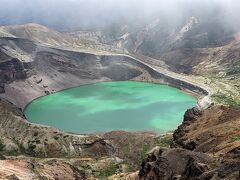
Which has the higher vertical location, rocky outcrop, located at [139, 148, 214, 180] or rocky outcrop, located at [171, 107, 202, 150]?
rocky outcrop, located at [171, 107, 202, 150]

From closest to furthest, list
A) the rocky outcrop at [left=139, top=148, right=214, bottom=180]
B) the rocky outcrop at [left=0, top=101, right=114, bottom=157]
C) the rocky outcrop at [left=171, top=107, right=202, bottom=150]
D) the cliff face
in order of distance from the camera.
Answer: the cliff face
the rocky outcrop at [left=139, top=148, right=214, bottom=180]
the rocky outcrop at [left=171, top=107, right=202, bottom=150]
the rocky outcrop at [left=0, top=101, right=114, bottom=157]

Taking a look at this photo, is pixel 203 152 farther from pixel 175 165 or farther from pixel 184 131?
pixel 184 131

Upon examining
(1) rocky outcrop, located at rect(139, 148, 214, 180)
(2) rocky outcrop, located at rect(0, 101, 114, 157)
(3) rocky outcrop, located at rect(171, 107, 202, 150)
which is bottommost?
(1) rocky outcrop, located at rect(139, 148, 214, 180)

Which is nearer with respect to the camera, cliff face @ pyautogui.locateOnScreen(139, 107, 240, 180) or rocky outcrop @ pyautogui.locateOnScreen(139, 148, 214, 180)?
cliff face @ pyautogui.locateOnScreen(139, 107, 240, 180)

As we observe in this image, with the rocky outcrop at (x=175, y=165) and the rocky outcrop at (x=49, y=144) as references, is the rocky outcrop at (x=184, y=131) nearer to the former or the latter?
the rocky outcrop at (x=175, y=165)

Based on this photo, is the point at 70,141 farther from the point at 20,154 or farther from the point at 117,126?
the point at 117,126

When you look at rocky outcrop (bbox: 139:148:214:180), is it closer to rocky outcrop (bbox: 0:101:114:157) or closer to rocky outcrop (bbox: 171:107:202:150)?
rocky outcrop (bbox: 171:107:202:150)

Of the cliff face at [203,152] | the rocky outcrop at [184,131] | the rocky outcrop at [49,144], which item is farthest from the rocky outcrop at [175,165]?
the rocky outcrop at [49,144]

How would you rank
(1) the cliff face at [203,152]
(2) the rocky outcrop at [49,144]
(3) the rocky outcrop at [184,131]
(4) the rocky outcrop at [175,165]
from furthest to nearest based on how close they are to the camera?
(2) the rocky outcrop at [49,144] < (3) the rocky outcrop at [184,131] < (4) the rocky outcrop at [175,165] < (1) the cliff face at [203,152]

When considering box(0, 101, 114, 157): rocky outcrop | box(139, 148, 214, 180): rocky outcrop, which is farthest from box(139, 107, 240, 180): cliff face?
box(0, 101, 114, 157): rocky outcrop

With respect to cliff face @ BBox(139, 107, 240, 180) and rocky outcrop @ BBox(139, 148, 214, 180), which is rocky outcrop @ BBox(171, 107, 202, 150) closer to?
cliff face @ BBox(139, 107, 240, 180)

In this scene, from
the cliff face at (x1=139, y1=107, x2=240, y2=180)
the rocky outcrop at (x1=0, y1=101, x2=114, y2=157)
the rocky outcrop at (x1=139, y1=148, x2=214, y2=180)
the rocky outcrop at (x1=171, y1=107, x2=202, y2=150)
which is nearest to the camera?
the cliff face at (x1=139, y1=107, x2=240, y2=180)

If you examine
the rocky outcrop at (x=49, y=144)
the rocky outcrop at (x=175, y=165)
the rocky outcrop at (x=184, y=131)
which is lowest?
the rocky outcrop at (x=175, y=165)
